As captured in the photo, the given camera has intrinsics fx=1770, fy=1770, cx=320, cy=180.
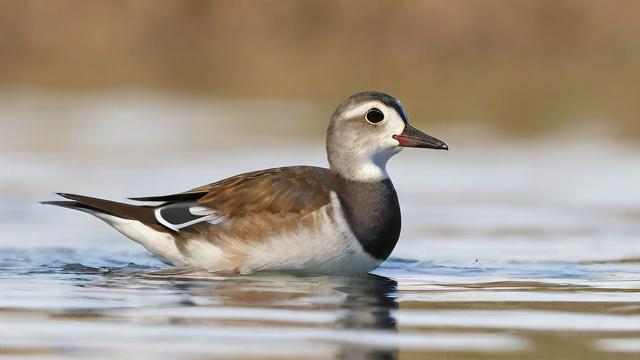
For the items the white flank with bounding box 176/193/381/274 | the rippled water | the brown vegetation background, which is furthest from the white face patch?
the brown vegetation background

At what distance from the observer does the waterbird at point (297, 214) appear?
11.3 metres

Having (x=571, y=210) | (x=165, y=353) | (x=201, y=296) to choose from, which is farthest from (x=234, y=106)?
(x=165, y=353)

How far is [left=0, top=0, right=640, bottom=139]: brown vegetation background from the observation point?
89.7 feet

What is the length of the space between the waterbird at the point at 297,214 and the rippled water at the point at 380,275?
160mm

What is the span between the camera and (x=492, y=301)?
1023 cm

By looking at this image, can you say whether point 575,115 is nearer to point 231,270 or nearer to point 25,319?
point 231,270

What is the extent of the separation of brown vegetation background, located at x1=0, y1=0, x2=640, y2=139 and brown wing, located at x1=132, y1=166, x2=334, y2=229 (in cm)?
1437

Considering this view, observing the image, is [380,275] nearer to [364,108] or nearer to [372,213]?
[372,213]

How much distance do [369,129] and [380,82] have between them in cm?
1409

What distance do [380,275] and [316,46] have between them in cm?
1904

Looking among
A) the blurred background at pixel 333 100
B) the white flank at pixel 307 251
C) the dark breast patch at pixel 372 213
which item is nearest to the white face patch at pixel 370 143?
the dark breast patch at pixel 372 213

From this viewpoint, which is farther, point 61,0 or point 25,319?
point 61,0

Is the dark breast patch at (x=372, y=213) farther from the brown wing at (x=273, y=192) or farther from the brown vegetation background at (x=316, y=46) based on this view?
the brown vegetation background at (x=316, y=46)

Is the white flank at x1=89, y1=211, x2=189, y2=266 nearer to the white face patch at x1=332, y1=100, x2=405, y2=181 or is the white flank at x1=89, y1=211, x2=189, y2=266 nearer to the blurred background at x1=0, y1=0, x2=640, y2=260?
the white face patch at x1=332, y1=100, x2=405, y2=181
